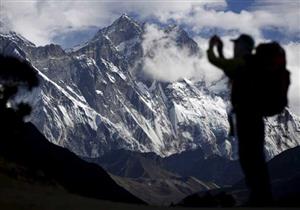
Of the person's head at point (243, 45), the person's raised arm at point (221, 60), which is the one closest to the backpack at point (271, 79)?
the person's head at point (243, 45)

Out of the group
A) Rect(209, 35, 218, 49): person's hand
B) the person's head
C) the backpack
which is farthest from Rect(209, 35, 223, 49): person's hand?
the backpack

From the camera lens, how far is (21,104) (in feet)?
106

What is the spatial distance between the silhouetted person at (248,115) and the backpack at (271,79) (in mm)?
74

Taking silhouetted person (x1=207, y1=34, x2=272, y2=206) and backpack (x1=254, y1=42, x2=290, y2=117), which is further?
silhouetted person (x1=207, y1=34, x2=272, y2=206)

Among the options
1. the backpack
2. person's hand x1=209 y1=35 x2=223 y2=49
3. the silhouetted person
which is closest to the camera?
the backpack

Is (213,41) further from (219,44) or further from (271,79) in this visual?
(271,79)

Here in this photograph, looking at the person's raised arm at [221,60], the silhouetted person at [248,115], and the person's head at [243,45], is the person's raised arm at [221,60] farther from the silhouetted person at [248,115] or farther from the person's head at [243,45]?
the person's head at [243,45]

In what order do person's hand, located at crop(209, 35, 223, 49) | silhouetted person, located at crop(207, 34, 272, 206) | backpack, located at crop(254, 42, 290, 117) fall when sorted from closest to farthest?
backpack, located at crop(254, 42, 290, 117)
silhouetted person, located at crop(207, 34, 272, 206)
person's hand, located at crop(209, 35, 223, 49)

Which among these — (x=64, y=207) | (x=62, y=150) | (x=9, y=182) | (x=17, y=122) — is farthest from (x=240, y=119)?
(x=62, y=150)

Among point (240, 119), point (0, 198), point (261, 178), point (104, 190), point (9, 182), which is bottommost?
point (104, 190)

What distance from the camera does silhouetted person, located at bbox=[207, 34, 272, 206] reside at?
921 centimetres

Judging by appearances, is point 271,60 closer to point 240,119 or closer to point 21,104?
point 240,119

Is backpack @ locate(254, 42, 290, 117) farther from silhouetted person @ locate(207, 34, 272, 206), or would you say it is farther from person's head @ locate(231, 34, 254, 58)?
person's head @ locate(231, 34, 254, 58)

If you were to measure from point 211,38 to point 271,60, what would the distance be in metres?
0.99
